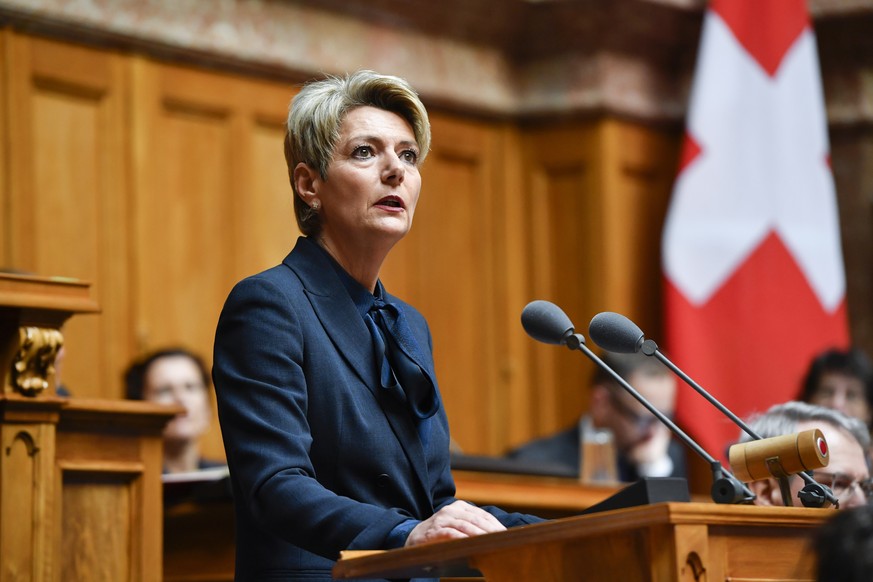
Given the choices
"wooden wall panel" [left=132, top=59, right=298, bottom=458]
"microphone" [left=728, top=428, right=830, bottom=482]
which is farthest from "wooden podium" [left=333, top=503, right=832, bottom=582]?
"wooden wall panel" [left=132, top=59, right=298, bottom=458]

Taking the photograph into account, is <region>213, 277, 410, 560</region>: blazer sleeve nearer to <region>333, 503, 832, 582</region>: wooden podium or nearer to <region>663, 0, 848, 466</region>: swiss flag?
<region>333, 503, 832, 582</region>: wooden podium

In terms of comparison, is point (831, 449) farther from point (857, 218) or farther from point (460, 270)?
point (857, 218)

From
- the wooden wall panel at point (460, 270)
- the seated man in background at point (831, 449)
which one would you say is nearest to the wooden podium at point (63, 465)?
the seated man in background at point (831, 449)

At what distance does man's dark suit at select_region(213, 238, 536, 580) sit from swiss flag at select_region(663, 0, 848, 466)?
179 inches

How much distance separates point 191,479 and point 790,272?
374 centimetres

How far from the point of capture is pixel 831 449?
129 inches

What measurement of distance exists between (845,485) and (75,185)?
3.54 m

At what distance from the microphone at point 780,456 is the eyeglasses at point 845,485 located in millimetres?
778

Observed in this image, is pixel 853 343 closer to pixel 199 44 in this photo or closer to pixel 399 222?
pixel 199 44

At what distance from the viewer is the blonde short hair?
2832 mm

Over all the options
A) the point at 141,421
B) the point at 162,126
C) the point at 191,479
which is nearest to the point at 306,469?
the point at 141,421

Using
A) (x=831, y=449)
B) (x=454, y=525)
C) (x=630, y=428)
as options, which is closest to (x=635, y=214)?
(x=630, y=428)

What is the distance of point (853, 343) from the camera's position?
7.59 meters

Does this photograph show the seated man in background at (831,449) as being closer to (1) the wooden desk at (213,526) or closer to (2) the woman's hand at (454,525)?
(2) the woman's hand at (454,525)
